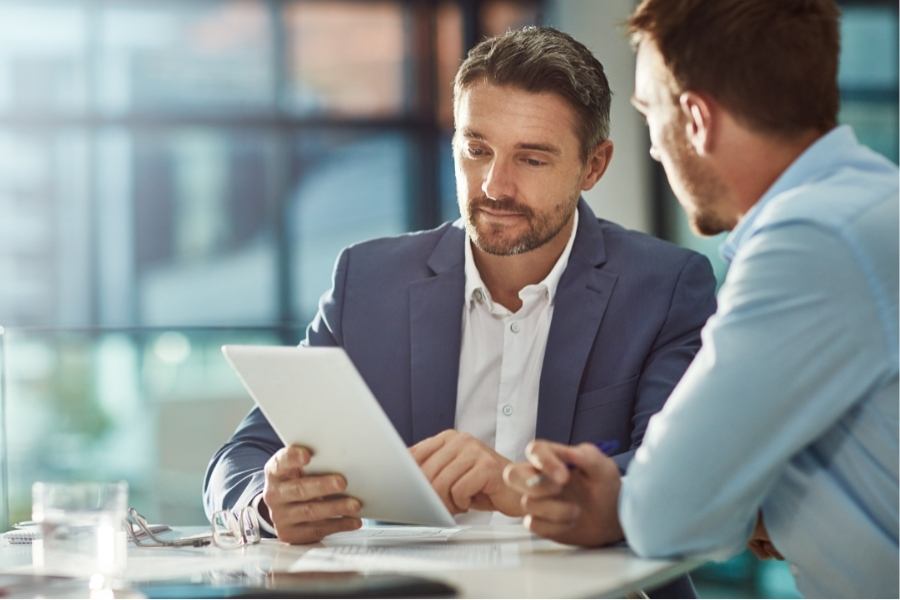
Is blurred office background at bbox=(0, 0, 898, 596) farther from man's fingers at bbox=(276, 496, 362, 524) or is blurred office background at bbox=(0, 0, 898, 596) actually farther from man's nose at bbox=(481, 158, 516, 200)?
man's fingers at bbox=(276, 496, 362, 524)

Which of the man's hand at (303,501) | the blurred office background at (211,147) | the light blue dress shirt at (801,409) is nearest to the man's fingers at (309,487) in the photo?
the man's hand at (303,501)

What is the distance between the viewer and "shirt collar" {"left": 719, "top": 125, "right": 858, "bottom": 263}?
4.72 feet

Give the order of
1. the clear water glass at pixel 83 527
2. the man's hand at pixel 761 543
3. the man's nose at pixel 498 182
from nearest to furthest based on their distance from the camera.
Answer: the clear water glass at pixel 83 527 < the man's hand at pixel 761 543 < the man's nose at pixel 498 182

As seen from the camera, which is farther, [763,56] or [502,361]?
[502,361]

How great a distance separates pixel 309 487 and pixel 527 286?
0.71 meters

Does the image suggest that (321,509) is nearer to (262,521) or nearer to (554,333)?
(262,521)

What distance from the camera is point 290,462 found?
A: 1.59m

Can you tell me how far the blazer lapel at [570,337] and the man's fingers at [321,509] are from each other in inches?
20.1

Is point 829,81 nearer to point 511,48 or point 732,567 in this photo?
point 511,48

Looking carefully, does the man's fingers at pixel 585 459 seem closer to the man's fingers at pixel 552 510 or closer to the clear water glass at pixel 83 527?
the man's fingers at pixel 552 510

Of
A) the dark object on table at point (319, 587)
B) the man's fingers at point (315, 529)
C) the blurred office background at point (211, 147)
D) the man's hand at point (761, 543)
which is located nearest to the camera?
the dark object on table at point (319, 587)

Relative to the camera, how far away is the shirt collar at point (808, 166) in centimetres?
144

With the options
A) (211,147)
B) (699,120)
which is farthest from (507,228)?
(211,147)

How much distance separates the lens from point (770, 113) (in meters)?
1.46
